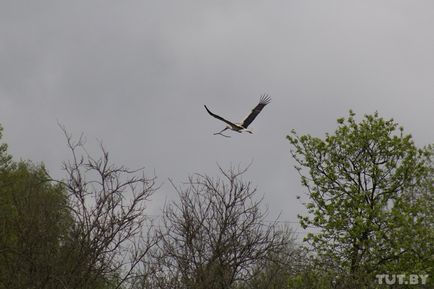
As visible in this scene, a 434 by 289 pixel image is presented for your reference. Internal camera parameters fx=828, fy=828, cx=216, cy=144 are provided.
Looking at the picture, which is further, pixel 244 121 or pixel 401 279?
pixel 401 279

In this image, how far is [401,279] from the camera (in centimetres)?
2822

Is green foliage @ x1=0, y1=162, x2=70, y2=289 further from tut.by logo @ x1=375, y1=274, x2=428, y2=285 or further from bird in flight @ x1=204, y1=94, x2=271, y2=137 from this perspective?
tut.by logo @ x1=375, y1=274, x2=428, y2=285

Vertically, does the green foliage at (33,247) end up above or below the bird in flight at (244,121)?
below

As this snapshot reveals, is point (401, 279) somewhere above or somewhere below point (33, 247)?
above

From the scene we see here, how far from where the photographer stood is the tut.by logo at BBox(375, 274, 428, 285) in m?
28.1

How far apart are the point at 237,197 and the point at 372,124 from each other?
42.3ft

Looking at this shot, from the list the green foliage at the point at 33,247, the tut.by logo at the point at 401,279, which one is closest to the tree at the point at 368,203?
the tut.by logo at the point at 401,279

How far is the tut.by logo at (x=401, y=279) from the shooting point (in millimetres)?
28141

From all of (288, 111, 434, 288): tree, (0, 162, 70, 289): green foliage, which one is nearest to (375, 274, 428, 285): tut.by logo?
(288, 111, 434, 288): tree

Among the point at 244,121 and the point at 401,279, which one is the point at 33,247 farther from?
the point at 401,279

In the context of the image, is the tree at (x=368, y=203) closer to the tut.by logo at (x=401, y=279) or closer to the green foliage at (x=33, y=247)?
the tut.by logo at (x=401, y=279)

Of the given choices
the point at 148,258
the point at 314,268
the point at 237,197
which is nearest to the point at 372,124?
the point at 314,268

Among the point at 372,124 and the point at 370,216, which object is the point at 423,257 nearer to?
the point at 370,216

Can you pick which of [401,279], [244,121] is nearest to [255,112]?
[244,121]
